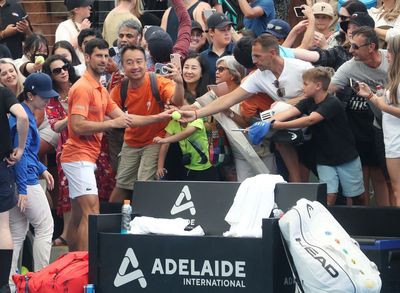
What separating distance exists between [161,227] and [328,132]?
239 cm

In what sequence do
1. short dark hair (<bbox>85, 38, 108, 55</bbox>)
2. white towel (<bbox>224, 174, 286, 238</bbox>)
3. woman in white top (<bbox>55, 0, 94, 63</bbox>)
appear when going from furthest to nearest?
woman in white top (<bbox>55, 0, 94, 63</bbox>) → short dark hair (<bbox>85, 38, 108, 55</bbox>) → white towel (<bbox>224, 174, 286, 238</bbox>)

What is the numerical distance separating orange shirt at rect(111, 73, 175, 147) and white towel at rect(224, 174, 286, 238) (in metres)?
2.72

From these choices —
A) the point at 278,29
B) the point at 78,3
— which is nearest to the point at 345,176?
the point at 278,29

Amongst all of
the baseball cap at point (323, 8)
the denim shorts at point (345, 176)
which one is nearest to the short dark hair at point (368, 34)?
the denim shorts at point (345, 176)

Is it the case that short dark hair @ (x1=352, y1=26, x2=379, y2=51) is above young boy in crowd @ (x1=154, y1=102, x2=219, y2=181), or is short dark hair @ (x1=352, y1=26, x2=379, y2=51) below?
above

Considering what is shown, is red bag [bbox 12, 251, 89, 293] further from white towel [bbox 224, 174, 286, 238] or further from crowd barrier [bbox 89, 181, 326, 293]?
white towel [bbox 224, 174, 286, 238]

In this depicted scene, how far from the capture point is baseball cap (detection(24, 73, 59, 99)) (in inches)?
393

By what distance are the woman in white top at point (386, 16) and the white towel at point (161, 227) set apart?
3.39 metres

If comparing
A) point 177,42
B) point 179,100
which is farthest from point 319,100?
point 177,42

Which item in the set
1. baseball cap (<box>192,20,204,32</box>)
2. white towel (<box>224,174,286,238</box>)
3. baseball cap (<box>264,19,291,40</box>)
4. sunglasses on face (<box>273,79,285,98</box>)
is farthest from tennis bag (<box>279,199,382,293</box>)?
baseball cap (<box>192,20,204,32</box>)

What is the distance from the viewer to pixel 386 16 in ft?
35.7

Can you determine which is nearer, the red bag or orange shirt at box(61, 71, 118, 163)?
the red bag

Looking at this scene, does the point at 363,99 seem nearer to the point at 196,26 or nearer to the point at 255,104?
the point at 255,104

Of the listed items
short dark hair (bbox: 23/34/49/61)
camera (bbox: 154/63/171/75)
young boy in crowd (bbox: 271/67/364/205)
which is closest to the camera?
young boy in crowd (bbox: 271/67/364/205)
